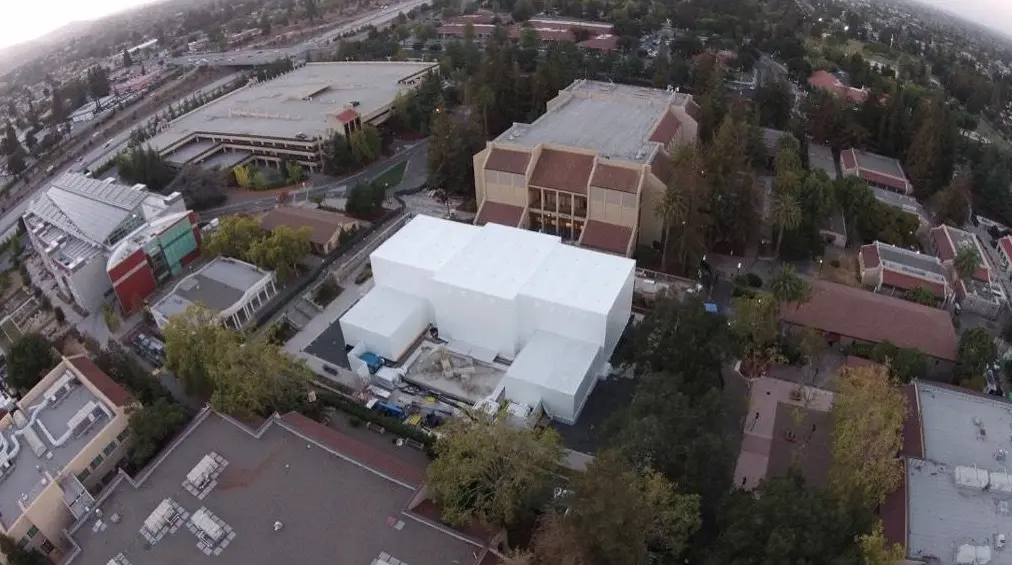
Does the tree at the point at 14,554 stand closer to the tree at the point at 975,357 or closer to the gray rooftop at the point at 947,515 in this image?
the gray rooftop at the point at 947,515

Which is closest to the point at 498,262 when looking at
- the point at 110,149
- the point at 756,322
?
the point at 756,322

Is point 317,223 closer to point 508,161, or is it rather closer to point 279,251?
point 279,251

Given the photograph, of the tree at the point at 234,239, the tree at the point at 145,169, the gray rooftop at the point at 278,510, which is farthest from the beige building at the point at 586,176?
the tree at the point at 145,169

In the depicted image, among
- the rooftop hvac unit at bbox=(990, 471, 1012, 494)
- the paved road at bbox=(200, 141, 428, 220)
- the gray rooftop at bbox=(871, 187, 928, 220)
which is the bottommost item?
the paved road at bbox=(200, 141, 428, 220)

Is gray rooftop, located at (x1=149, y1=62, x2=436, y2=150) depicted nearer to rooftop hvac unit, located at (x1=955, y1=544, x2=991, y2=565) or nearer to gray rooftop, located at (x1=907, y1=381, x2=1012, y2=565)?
gray rooftop, located at (x1=907, y1=381, x2=1012, y2=565)

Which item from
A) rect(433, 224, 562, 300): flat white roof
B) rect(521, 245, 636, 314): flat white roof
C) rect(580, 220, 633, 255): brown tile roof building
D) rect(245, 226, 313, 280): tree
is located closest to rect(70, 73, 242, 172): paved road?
rect(245, 226, 313, 280): tree

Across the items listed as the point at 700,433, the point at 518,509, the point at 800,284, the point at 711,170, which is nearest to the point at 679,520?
the point at 700,433
